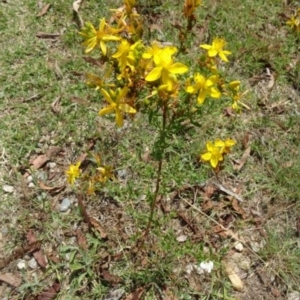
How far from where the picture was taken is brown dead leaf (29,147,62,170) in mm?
2678

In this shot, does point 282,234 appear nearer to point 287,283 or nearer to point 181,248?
point 287,283

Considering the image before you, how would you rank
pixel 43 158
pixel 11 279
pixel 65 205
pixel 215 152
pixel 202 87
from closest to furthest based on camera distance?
pixel 202 87, pixel 215 152, pixel 11 279, pixel 65 205, pixel 43 158

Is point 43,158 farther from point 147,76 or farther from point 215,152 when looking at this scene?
point 147,76

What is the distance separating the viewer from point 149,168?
2623mm

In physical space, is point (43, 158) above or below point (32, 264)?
above

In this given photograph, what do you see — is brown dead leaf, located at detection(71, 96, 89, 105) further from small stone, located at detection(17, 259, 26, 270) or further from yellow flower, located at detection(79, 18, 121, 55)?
yellow flower, located at detection(79, 18, 121, 55)

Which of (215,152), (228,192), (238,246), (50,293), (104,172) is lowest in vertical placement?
(50,293)

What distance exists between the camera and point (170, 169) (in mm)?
2627

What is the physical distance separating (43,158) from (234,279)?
1193mm

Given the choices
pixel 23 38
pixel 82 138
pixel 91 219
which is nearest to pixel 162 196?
pixel 91 219

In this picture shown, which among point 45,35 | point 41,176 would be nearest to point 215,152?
point 41,176

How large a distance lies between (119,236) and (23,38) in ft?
5.00

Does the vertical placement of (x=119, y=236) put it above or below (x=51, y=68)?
below

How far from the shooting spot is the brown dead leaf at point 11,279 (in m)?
2.30
